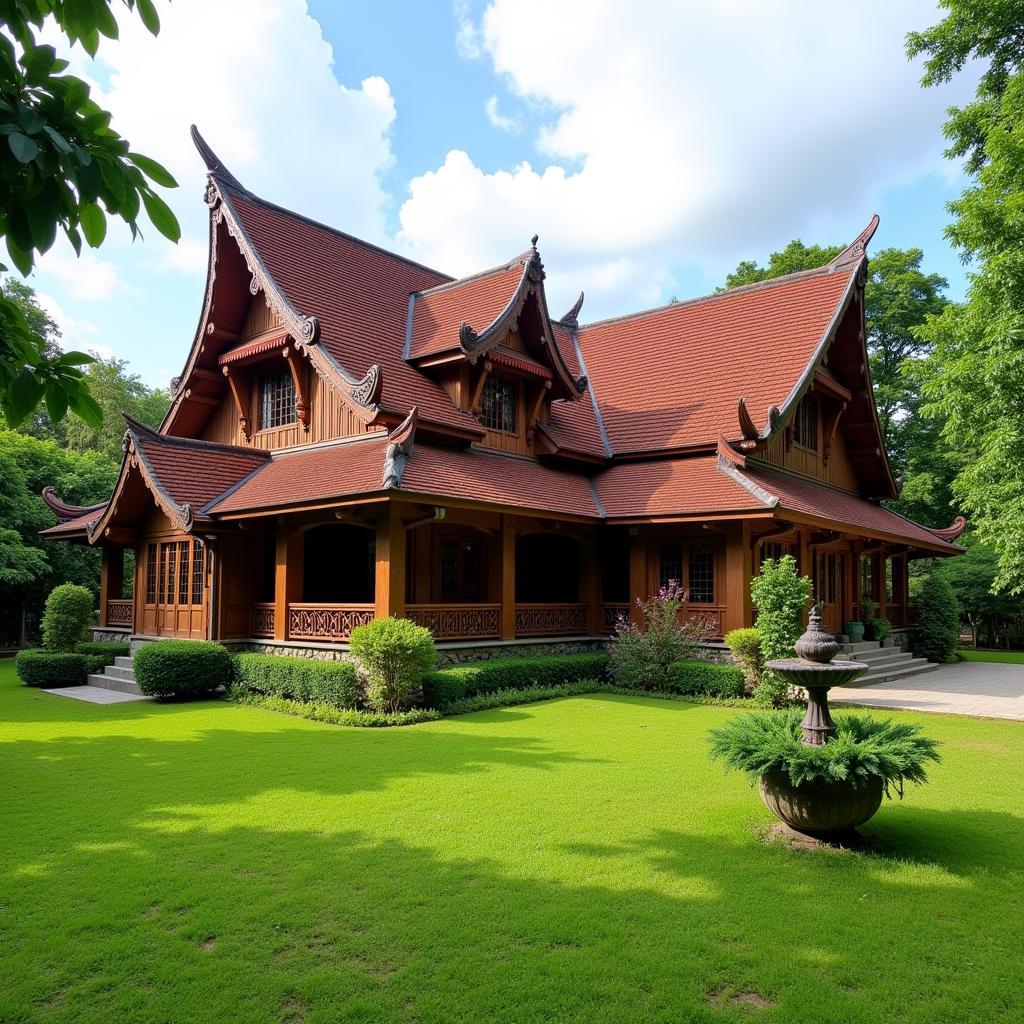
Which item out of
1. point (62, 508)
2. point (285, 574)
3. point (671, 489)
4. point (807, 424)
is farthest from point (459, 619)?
point (62, 508)

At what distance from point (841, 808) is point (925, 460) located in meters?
30.1

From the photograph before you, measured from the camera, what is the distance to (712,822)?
21.7 feet

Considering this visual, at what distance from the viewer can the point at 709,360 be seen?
779 inches

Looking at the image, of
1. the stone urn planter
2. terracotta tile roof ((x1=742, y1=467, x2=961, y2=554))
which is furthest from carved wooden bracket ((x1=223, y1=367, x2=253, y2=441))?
the stone urn planter

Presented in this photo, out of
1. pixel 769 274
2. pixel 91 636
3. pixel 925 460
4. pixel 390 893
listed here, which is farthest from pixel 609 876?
pixel 769 274

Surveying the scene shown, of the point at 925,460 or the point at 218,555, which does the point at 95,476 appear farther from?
the point at 925,460

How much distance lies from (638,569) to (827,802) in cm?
1098

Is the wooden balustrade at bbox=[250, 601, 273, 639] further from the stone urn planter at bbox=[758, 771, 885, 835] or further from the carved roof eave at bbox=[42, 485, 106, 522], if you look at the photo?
the stone urn planter at bbox=[758, 771, 885, 835]

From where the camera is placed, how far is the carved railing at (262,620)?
1534cm

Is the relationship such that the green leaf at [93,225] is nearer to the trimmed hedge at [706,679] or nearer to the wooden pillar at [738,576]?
the trimmed hedge at [706,679]

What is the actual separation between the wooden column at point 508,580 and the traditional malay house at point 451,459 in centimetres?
4

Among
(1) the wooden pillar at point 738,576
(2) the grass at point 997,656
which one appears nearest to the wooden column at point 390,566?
(1) the wooden pillar at point 738,576

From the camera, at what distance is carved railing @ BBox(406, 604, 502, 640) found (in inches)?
542

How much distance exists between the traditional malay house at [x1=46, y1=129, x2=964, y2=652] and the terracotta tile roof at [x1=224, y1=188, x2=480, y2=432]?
0.24 feet
